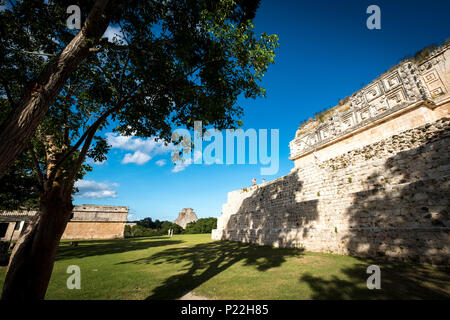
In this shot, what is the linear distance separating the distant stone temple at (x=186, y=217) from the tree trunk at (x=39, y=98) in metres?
54.4

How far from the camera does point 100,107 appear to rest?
6.02m

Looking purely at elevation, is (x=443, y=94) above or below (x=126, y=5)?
above

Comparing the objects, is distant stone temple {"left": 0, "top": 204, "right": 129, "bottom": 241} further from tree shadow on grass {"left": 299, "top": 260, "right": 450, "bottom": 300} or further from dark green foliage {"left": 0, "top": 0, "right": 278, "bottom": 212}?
tree shadow on grass {"left": 299, "top": 260, "right": 450, "bottom": 300}

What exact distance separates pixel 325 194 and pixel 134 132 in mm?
11063

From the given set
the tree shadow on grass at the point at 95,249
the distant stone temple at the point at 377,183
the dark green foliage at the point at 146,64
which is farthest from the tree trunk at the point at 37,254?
the distant stone temple at the point at 377,183

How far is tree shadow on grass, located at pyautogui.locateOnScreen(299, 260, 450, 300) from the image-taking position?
3812 mm

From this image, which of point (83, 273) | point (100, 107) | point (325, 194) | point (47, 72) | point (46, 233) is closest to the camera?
point (47, 72)

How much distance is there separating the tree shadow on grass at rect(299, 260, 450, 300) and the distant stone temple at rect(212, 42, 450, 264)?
968mm

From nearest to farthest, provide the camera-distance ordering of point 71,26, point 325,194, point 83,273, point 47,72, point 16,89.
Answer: point 47,72 → point 71,26 → point 16,89 → point 83,273 → point 325,194

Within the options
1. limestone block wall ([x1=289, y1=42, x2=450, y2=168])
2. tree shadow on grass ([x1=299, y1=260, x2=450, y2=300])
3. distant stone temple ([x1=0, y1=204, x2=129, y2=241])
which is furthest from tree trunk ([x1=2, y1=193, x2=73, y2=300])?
distant stone temple ([x1=0, y1=204, x2=129, y2=241])

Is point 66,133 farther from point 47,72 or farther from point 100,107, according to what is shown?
point 47,72

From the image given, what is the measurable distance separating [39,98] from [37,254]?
2.77 meters

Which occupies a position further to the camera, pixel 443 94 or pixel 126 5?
pixel 443 94

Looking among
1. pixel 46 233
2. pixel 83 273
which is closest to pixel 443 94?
pixel 46 233
